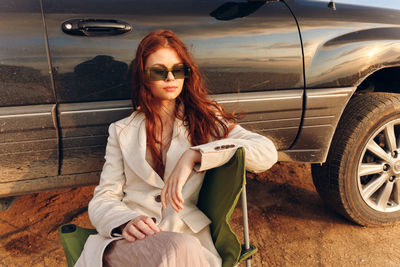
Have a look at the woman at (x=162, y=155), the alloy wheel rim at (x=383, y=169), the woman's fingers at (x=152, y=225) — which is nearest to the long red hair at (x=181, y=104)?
the woman at (x=162, y=155)

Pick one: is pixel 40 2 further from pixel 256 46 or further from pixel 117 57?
pixel 256 46

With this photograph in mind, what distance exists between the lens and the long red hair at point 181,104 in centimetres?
154

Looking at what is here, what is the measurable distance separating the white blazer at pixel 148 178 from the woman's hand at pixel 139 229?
0.06 m

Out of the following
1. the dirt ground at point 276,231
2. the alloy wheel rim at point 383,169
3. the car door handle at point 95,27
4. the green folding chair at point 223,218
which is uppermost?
the car door handle at point 95,27

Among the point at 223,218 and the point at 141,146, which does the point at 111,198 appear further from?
the point at 223,218

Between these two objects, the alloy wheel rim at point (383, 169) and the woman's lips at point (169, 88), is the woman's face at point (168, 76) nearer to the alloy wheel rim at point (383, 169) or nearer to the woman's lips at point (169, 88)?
the woman's lips at point (169, 88)

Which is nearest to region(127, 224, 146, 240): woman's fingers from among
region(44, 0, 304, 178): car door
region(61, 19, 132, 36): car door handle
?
region(44, 0, 304, 178): car door

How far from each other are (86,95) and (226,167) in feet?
2.84

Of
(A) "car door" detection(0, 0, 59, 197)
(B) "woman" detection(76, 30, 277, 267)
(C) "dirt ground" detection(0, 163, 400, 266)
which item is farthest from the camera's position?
(C) "dirt ground" detection(0, 163, 400, 266)

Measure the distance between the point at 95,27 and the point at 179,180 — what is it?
37.8 inches

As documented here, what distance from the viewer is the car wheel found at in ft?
7.27

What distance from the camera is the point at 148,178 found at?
150 cm

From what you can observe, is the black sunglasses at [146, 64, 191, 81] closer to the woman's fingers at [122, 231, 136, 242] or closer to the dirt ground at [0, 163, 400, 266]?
the woman's fingers at [122, 231, 136, 242]

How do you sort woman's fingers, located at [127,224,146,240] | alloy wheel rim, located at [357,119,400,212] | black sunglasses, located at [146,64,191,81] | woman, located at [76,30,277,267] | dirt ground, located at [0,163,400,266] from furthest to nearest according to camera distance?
alloy wheel rim, located at [357,119,400,212]
dirt ground, located at [0,163,400,266]
black sunglasses, located at [146,64,191,81]
woman, located at [76,30,277,267]
woman's fingers, located at [127,224,146,240]
